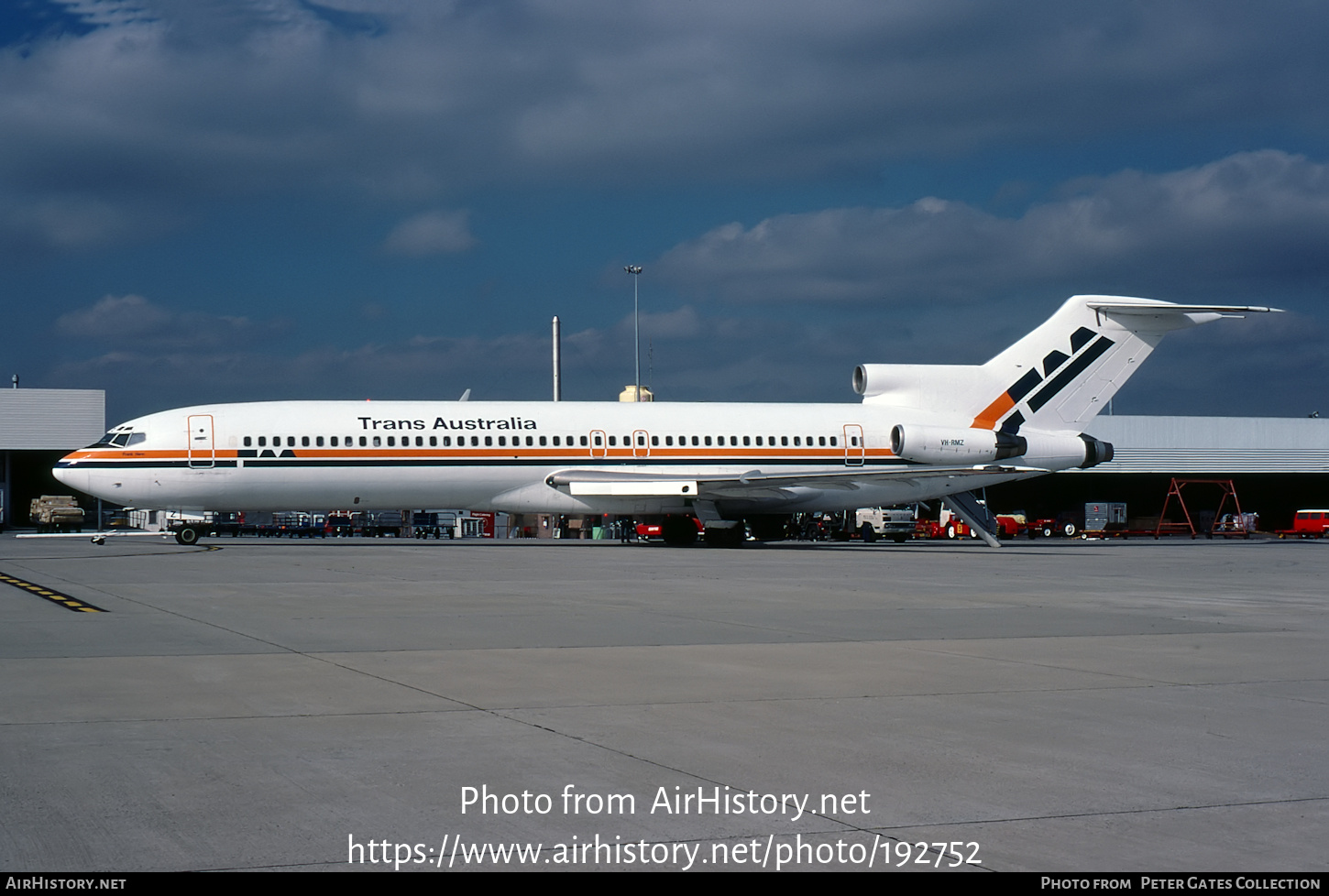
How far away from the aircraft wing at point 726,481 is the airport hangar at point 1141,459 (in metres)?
37.0

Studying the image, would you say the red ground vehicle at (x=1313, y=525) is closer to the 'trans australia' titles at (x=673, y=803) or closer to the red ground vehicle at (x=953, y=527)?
the red ground vehicle at (x=953, y=527)

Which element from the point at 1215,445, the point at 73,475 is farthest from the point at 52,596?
the point at 1215,445

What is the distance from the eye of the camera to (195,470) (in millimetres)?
35656

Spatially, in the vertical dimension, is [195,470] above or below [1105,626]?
above

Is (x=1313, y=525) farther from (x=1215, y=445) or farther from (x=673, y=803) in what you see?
(x=673, y=803)

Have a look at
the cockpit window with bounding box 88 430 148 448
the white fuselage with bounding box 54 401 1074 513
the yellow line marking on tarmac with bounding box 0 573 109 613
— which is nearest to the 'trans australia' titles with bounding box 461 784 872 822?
the yellow line marking on tarmac with bounding box 0 573 109 613

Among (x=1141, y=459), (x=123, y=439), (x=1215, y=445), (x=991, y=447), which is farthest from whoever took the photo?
(x=1215, y=445)

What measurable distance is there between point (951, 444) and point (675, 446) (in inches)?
347

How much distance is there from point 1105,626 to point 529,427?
2509 centimetres

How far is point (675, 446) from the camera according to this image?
4053cm

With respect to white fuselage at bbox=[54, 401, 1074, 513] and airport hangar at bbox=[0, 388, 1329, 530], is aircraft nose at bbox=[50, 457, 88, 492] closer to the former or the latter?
white fuselage at bbox=[54, 401, 1074, 513]

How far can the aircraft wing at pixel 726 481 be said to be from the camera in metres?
38.5

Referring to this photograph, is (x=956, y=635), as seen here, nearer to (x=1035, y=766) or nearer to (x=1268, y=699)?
(x=1268, y=699)
